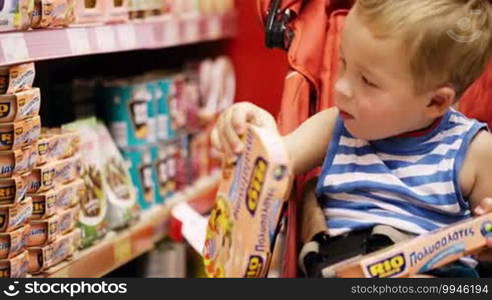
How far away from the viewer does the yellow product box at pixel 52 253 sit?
1550 millimetres

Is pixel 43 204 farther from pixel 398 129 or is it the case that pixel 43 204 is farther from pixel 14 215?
pixel 398 129

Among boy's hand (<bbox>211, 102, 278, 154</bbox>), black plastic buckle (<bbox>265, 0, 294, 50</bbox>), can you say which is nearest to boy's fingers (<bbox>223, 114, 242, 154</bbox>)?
boy's hand (<bbox>211, 102, 278, 154</bbox>)

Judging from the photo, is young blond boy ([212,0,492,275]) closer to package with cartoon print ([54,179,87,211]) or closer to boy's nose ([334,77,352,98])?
boy's nose ([334,77,352,98])

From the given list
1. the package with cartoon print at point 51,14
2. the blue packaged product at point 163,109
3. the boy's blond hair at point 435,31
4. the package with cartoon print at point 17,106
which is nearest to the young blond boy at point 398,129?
the boy's blond hair at point 435,31

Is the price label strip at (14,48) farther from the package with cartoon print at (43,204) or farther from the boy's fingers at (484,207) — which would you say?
the boy's fingers at (484,207)

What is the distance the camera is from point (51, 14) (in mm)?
1534

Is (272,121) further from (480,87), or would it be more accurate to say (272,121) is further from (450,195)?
(480,87)

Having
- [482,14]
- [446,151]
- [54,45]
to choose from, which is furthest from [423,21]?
[54,45]

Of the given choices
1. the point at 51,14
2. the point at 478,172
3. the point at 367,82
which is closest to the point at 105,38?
the point at 51,14

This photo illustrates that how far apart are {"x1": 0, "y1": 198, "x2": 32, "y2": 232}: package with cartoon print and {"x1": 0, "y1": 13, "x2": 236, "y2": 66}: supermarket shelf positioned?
0.26 m

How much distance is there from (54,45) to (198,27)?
0.98m

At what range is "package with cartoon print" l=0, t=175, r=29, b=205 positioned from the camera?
140 centimetres

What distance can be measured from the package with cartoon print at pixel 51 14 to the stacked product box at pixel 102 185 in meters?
0.25

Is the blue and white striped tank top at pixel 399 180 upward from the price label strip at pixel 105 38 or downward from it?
downward
